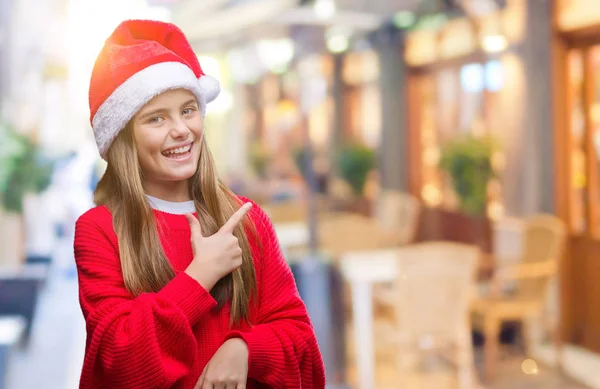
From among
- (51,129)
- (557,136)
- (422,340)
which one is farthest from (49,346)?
Result: (557,136)

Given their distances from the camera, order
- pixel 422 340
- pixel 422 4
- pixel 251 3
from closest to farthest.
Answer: pixel 422 340, pixel 251 3, pixel 422 4

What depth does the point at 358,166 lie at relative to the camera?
8.95m

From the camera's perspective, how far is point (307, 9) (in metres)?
5.12

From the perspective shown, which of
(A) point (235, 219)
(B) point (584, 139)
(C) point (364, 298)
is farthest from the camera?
(B) point (584, 139)

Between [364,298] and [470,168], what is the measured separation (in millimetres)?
1980

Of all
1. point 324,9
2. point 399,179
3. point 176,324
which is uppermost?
point 324,9

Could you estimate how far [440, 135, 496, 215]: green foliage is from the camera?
5984mm

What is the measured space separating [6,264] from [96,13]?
3.87 feet

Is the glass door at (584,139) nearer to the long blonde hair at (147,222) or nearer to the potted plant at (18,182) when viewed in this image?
the potted plant at (18,182)

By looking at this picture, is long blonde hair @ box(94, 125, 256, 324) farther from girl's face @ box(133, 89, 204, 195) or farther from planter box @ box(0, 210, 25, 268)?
planter box @ box(0, 210, 25, 268)

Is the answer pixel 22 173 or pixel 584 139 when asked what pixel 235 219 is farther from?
pixel 584 139

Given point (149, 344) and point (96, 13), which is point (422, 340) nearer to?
point (96, 13)

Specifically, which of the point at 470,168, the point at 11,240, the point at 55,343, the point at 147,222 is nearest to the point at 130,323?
the point at 147,222

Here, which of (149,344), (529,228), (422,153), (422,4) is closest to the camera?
(149,344)
